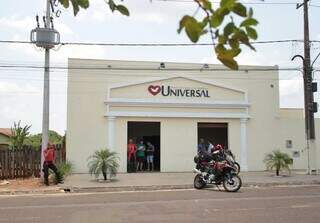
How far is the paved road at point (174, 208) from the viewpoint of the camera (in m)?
11.9

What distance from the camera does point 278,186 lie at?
21953 millimetres

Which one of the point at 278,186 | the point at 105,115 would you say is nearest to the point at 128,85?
the point at 105,115

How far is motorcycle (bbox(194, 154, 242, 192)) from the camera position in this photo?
723 inches

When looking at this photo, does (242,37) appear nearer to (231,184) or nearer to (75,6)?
(75,6)

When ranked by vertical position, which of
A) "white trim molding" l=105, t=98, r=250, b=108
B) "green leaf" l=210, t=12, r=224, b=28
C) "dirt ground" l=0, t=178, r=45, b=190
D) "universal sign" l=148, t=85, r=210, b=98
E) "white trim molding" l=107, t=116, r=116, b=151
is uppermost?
"universal sign" l=148, t=85, r=210, b=98

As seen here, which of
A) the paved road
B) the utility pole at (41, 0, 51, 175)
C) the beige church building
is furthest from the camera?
the beige church building

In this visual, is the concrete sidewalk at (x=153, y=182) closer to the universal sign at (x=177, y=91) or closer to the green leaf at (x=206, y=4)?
the universal sign at (x=177, y=91)

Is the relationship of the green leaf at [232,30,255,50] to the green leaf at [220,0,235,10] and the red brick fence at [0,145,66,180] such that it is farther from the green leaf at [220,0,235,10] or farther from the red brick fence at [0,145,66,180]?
the red brick fence at [0,145,66,180]

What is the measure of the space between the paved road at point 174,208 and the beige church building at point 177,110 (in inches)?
444

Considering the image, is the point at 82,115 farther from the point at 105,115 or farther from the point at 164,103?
the point at 164,103

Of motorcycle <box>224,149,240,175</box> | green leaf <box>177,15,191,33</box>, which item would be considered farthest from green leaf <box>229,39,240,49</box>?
motorcycle <box>224,149,240,175</box>

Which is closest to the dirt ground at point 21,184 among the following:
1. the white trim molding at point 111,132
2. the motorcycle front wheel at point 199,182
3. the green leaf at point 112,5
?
the white trim molding at point 111,132

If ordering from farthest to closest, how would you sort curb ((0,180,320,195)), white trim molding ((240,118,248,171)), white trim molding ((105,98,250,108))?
white trim molding ((240,118,248,171))
white trim molding ((105,98,250,108))
curb ((0,180,320,195))

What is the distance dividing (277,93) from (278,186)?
9.50 m
